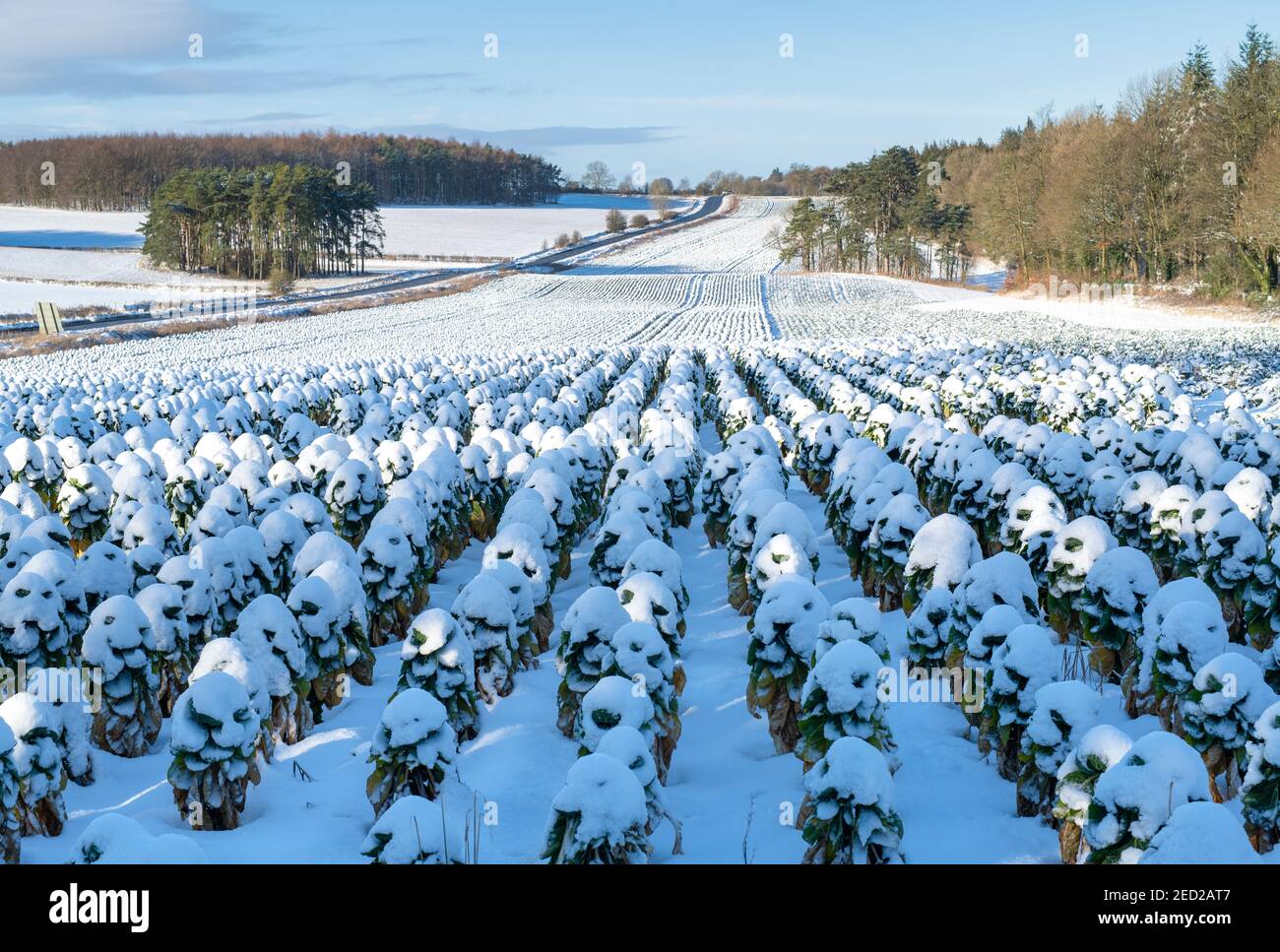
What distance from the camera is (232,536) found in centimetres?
873

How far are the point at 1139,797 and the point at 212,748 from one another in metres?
4.92

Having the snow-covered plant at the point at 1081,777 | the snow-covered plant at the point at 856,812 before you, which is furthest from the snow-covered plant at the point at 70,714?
the snow-covered plant at the point at 1081,777

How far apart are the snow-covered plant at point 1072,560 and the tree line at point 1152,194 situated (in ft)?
129

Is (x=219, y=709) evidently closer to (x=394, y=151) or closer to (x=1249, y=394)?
(x=1249, y=394)

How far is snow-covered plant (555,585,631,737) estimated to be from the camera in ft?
23.3

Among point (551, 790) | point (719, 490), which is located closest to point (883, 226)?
point (719, 490)

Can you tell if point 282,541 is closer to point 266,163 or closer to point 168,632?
point 168,632

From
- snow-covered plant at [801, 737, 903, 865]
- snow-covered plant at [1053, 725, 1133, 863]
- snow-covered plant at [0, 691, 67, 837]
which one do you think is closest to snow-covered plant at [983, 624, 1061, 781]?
snow-covered plant at [1053, 725, 1133, 863]

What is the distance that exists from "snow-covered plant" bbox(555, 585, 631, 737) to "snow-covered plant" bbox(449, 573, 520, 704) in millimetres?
708

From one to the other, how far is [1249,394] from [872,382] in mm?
7375

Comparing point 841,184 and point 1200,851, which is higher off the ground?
point 841,184

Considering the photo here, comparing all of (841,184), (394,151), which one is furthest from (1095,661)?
(394,151)

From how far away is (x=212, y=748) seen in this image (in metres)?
5.93

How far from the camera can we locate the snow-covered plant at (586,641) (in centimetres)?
709
